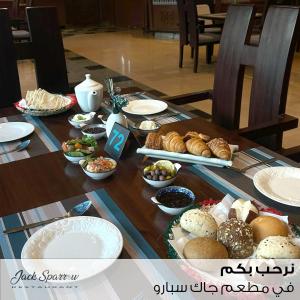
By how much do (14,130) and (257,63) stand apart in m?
1.02

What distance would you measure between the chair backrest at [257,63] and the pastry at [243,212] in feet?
2.62

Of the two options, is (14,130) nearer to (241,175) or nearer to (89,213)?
(89,213)

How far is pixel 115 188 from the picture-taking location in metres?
0.97

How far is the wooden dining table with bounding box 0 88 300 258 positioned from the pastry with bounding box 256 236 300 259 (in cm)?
19

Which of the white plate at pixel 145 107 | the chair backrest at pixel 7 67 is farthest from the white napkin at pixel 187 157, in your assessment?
the chair backrest at pixel 7 67

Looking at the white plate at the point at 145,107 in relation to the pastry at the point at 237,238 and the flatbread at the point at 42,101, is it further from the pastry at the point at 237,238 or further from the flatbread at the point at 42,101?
the pastry at the point at 237,238

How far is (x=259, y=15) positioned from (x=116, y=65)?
213 centimetres

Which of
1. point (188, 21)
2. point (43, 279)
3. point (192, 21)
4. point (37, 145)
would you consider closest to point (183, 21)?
point (188, 21)

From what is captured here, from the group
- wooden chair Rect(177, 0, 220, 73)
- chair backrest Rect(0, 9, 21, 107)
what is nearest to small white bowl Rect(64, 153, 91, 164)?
chair backrest Rect(0, 9, 21, 107)

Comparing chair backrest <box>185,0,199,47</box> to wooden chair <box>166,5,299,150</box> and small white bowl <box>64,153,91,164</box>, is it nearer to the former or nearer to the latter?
wooden chair <box>166,5,299,150</box>

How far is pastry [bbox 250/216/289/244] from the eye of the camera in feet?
2.29

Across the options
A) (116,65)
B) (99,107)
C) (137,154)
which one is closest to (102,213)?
(137,154)

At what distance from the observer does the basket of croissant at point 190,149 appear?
1.06 metres

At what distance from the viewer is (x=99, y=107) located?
5.29 feet
